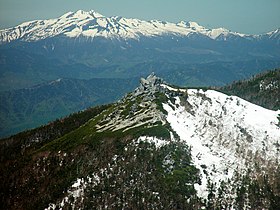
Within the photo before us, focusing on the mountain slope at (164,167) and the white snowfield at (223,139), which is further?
the white snowfield at (223,139)

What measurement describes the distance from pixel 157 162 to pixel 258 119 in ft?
250

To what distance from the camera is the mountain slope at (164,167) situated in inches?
5379

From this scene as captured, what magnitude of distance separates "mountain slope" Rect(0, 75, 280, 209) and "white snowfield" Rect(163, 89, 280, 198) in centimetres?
42

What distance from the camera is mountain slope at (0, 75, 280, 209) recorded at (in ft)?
448

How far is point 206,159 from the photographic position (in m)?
156

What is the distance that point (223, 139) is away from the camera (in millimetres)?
175250

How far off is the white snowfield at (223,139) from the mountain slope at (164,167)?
16.5 inches

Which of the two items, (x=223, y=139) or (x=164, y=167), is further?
(x=223, y=139)

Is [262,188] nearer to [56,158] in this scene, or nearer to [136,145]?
[136,145]

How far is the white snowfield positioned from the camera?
153 metres

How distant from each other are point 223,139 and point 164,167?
135ft

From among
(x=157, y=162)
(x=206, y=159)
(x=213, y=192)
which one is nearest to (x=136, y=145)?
(x=157, y=162)

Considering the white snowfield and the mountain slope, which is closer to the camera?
the mountain slope

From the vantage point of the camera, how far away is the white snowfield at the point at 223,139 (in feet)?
502
